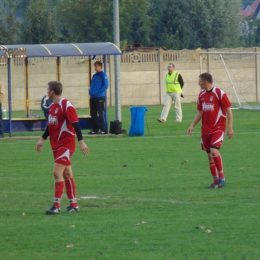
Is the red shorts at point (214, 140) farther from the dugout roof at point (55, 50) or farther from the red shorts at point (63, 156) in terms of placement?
the dugout roof at point (55, 50)

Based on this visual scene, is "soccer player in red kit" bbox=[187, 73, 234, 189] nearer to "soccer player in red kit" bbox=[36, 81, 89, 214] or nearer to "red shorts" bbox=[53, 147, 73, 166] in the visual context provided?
"soccer player in red kit" bbox=[36, 81, 89, 214]

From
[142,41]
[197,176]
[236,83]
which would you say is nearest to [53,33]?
[142,41]

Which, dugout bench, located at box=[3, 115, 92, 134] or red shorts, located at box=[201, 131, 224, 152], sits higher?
red shorts, located at box=[201, 131, 224, 152]

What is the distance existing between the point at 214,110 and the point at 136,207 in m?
2.48

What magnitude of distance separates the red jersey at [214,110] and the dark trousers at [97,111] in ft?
30.6

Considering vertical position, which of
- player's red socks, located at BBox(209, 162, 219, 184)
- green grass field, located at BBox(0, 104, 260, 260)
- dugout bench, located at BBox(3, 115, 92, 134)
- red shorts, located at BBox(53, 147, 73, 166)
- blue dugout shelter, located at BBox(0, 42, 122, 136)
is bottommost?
green grass field, located at BBox(0, 104, 260, 260)

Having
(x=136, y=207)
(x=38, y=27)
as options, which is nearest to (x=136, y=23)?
(x=38, y=27)

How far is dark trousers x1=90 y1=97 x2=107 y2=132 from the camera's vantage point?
832 inches

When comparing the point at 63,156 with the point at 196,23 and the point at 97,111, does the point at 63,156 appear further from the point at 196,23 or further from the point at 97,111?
the point at 196,23

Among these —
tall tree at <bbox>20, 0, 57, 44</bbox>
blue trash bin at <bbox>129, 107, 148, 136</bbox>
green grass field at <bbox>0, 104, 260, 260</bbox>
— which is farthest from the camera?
tall tree at <bbox>20, 0, 57, 44</bbox>

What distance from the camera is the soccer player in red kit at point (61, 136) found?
32.2 ft

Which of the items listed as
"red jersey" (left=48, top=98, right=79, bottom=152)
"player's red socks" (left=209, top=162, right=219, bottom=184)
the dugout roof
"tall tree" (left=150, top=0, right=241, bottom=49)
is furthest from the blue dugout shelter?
"tall tree" (left=150, top=0, right=241, bottom=49)

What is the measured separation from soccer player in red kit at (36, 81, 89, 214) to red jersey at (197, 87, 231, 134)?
9.02ft

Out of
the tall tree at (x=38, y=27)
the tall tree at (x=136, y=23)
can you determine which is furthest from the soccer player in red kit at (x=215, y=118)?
the tall tree at (x=136, y=23)
